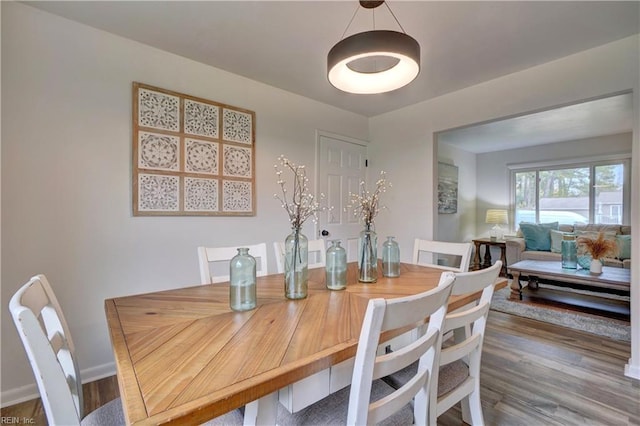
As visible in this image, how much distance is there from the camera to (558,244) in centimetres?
452

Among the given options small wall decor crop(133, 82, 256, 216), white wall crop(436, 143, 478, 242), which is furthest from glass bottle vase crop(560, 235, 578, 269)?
small wall decor crop(133, 82, 256, 216)

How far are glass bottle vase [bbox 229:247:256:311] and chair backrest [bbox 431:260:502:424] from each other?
0.73m

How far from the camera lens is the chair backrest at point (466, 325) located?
1053mm

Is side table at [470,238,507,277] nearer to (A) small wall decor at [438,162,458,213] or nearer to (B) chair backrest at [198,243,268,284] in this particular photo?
(A) small wall decor at [438,162,458,213]

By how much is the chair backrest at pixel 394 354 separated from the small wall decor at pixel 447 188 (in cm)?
437

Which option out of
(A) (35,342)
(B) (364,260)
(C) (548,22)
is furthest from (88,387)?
(C) (548,22)

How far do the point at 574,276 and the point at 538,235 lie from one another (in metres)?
1.74

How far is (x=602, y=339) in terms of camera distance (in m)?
2.55

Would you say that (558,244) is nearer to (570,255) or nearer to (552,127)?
(570,255)

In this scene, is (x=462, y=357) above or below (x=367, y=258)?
below

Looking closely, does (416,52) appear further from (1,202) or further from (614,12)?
(1,202)

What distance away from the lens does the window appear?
4.61 meters

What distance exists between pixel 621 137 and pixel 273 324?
6.23 meters

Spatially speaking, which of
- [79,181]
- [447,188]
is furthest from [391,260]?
[447,188]
